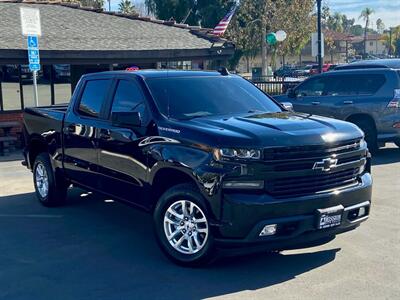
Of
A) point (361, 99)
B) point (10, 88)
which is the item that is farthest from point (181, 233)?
point (10, 88)

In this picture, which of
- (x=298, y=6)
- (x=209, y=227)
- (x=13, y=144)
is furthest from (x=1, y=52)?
(x=298, y=6)

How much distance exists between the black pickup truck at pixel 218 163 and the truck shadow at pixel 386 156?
5297 millimetres

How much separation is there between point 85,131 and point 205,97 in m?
1.69

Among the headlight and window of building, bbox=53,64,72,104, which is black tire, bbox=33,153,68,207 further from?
window of building, bbox=53,64,72,104

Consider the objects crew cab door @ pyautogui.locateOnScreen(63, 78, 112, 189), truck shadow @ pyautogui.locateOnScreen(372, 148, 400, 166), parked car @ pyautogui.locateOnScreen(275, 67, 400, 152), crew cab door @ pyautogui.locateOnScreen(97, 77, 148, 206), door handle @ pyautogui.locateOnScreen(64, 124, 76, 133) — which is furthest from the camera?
parked car @ pyautogui.locateOnScreen(275, 67, 400, 152)

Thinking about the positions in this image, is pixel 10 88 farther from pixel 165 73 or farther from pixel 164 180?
pixel 164 180

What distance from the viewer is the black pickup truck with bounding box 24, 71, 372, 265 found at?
5.03 metres

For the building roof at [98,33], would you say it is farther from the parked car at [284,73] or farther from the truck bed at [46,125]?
the parked car at [284,73]

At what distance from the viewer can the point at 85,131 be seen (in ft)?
23.3

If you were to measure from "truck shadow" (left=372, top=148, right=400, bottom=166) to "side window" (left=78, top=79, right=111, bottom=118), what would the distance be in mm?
6235

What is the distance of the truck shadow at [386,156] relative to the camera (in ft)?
37.2

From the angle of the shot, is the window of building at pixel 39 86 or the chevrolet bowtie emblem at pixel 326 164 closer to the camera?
the chevrolet bowtie emblem at pixel 326 164

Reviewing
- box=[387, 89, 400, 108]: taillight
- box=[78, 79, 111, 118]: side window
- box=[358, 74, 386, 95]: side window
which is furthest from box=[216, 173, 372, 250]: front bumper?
box=[358, 74, 386, 95]: side window

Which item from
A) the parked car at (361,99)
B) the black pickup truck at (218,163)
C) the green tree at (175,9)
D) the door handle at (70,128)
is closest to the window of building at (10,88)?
the parked car at (361,99)
